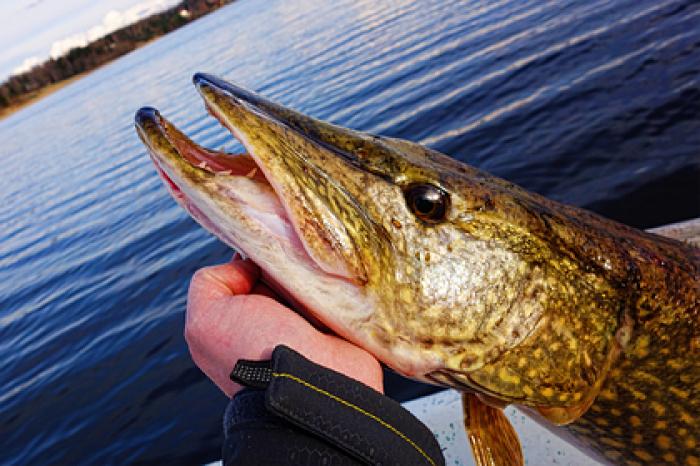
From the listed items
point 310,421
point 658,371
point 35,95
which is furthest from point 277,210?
point 35,95

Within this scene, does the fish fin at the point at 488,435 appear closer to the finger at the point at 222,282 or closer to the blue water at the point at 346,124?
the finger at the point at 222,282

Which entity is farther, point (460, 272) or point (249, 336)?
point (460, 272)

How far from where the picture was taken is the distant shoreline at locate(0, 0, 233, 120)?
5159 cm

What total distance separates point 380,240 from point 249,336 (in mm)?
432

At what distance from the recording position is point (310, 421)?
1.18 m

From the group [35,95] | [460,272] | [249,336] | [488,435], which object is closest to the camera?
[249,336]

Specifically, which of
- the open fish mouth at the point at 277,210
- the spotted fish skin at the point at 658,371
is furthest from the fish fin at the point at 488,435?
the open fish mouth at the point at 277,210

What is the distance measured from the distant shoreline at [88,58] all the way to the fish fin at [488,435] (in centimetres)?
5763

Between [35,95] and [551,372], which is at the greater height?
[35,95]

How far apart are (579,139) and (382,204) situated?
587 centimetres

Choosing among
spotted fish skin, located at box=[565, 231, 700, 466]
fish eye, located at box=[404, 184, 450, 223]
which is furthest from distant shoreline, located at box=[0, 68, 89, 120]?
spotted fish skin, located at box=[565, 231, 700, 466]

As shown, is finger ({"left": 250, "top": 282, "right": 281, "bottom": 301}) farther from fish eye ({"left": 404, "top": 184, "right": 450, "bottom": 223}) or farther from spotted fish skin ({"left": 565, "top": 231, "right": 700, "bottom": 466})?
spotted fish skin ({"left": 565, "top": 231, "right": 700, "bottom": 466})

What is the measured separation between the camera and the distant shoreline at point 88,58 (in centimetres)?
5159

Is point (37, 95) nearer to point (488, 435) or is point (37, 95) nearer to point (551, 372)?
point (488, 435)
